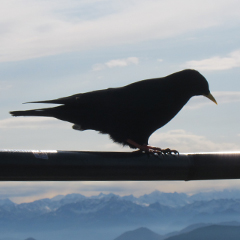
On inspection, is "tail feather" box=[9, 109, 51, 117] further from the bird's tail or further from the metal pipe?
the metal pipe

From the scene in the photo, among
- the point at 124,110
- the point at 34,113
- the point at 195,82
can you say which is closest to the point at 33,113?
the point at 34,113

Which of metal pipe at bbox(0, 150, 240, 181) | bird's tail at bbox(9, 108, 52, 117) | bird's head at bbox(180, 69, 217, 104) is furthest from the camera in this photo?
bird's head at bbox(180, 69, 217, 104)

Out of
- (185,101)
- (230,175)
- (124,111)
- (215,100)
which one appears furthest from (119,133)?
(230,175)

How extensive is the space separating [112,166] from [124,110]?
2075mm

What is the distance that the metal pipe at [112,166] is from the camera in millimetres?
2127

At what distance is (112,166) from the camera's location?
7.97ft

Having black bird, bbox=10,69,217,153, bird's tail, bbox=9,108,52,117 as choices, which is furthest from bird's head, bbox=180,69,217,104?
bird's tail, bbox=9,108,52,117

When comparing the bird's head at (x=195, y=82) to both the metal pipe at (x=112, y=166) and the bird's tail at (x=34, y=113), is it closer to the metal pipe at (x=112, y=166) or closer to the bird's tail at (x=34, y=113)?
the bird's tail at (x=34, y=113)

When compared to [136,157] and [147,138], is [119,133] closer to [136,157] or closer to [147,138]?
[147,138]

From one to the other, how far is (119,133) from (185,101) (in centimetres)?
95

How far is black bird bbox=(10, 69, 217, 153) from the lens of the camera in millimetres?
4453

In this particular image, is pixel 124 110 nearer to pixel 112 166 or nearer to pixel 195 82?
pixel 195 82

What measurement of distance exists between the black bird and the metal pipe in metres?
1.62

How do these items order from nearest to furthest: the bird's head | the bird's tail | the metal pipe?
the metal pipe
the bird's tail
the bird's head
